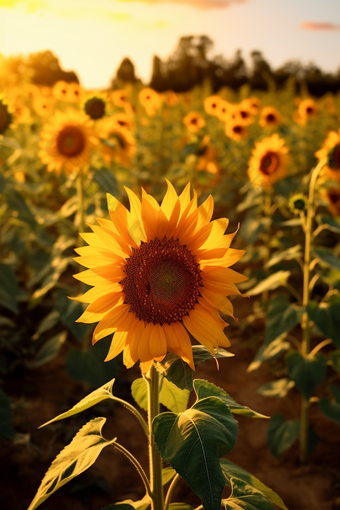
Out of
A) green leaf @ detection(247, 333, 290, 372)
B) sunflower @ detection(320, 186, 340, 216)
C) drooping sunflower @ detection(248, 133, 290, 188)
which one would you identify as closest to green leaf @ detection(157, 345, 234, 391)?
green leaf @ detection(247, 333, 290, 372)

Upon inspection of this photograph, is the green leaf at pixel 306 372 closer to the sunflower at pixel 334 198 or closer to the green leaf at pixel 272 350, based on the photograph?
the green leaf at pixel 272 350

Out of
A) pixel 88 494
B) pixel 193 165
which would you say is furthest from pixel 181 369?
pixel 193 165

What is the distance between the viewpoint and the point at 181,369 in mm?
1220

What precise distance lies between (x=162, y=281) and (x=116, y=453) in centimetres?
195

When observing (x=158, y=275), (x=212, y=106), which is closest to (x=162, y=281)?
(x=158, y=275)

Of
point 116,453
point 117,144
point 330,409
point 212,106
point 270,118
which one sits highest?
point 212,106

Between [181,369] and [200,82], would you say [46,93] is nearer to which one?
[181,369]

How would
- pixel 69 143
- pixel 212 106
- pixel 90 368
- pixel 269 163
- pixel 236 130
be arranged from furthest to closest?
1. pixel 212 106
2. pixel 236 130
3. pixel 269 163
4. pixel 69 143
5. pixel 90 368

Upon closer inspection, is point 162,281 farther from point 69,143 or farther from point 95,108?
point 95,108

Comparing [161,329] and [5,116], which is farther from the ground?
[5,116]

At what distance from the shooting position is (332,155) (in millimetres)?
2537

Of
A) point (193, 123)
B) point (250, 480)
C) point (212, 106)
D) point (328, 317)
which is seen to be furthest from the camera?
point (212, 106)

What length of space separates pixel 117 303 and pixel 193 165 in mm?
4022

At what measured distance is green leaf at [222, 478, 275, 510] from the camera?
4.59 ft
